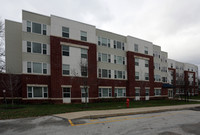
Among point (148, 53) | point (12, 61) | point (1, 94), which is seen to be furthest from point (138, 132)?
point (148, 53)

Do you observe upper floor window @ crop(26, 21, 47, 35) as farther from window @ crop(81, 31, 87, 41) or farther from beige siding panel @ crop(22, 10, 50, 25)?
window @ crop(81, 31, 87, 41)

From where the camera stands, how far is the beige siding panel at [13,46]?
20184mm

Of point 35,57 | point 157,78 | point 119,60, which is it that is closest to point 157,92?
point 157,78

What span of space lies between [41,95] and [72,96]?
4368 mm

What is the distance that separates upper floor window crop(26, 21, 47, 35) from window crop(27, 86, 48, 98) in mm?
8057

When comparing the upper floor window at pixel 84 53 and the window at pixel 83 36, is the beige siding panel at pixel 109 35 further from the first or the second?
the upper floor window at pixel 84 53

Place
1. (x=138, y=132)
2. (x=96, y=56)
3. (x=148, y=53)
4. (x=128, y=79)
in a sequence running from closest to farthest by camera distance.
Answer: (x=138, y=132), (x=96, y=56), (x=128, y=79), (x=148, y=53)

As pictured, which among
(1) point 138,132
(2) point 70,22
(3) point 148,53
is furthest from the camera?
(3) point 148,53

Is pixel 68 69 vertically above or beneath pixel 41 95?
above

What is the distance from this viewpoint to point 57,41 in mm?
19375

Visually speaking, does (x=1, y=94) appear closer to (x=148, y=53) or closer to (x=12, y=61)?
(x=12, y=61)

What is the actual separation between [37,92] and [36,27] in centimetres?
935

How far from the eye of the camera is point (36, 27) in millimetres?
18766

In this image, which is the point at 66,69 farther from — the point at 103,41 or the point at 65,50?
the point at 103,41
